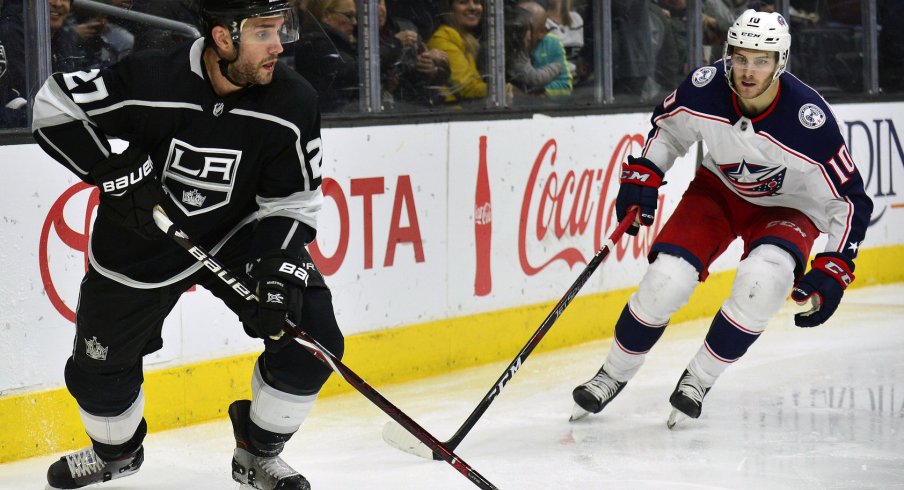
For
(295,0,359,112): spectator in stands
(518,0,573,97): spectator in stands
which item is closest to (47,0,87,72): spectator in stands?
(295,0,359,112): spectator in stands

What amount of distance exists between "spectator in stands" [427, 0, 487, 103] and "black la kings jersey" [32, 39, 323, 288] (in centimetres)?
190

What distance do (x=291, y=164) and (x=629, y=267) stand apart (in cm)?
283

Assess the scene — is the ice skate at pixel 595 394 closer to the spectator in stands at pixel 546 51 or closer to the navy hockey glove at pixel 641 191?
the navy hockey glove at pixel 641 191

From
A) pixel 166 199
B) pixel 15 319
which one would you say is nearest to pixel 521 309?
pixel 15 319

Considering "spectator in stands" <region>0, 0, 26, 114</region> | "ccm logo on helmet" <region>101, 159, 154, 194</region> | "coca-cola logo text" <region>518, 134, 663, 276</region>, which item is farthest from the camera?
"coca-cola logo text" <region>518, 134, 663, 276</region>

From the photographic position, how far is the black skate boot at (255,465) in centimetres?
302

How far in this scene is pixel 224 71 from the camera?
2.79 metres

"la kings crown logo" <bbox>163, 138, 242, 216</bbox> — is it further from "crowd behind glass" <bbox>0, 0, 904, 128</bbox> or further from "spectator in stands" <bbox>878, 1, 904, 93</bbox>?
"spectator in stands" <bbox>878, 1, 904, 93</bbox>

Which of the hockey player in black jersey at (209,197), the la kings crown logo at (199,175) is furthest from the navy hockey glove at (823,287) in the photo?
the la kings crown logo at (199,175)

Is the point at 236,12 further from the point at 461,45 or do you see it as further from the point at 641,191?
the point at 461,45

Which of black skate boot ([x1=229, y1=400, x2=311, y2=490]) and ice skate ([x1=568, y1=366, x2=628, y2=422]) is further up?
black skate boot ([x1=229, y1=400, x2=311, y2=490])

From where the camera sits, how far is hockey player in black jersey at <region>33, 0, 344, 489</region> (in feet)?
9.11

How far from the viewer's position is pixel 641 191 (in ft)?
12.5

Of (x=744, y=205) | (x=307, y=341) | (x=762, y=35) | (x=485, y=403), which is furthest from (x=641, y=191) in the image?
(x=307, y=341)
